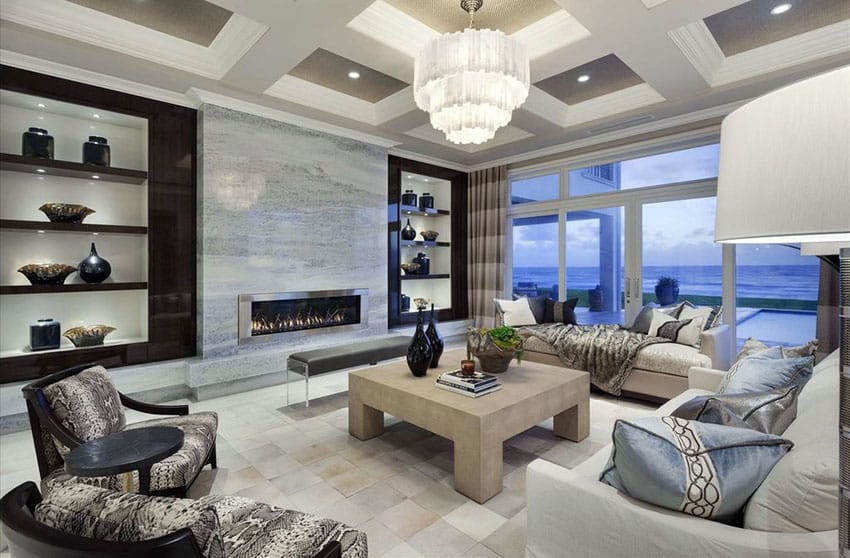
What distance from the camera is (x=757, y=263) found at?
427 cm

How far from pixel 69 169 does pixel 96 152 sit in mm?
271

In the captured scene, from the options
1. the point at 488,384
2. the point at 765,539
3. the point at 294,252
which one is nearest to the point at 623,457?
the point at 765,539

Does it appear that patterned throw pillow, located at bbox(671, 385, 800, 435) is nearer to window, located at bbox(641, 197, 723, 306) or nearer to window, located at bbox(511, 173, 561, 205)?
window, located at bbox(641, 197, 723, 306)

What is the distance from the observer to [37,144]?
3.38 meters

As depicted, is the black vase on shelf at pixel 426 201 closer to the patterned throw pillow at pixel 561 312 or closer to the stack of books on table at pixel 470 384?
the patterned throw pillow at pixel 561 312

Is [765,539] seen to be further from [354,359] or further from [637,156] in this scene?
[637,156]

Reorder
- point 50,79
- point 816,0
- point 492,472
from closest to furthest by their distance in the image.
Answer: point 492,472 < point 816,0 < point 50,79

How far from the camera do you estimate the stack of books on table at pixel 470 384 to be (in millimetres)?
2498

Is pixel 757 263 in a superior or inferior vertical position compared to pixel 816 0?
inferior

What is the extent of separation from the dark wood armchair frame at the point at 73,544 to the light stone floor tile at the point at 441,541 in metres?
1.24

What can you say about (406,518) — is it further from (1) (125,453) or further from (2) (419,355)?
(1) (125,453)

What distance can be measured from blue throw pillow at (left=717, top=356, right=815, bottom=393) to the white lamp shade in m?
1.37

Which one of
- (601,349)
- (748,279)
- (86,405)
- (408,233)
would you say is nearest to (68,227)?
(86,405)

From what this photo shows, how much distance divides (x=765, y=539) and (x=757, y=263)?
4234mm
